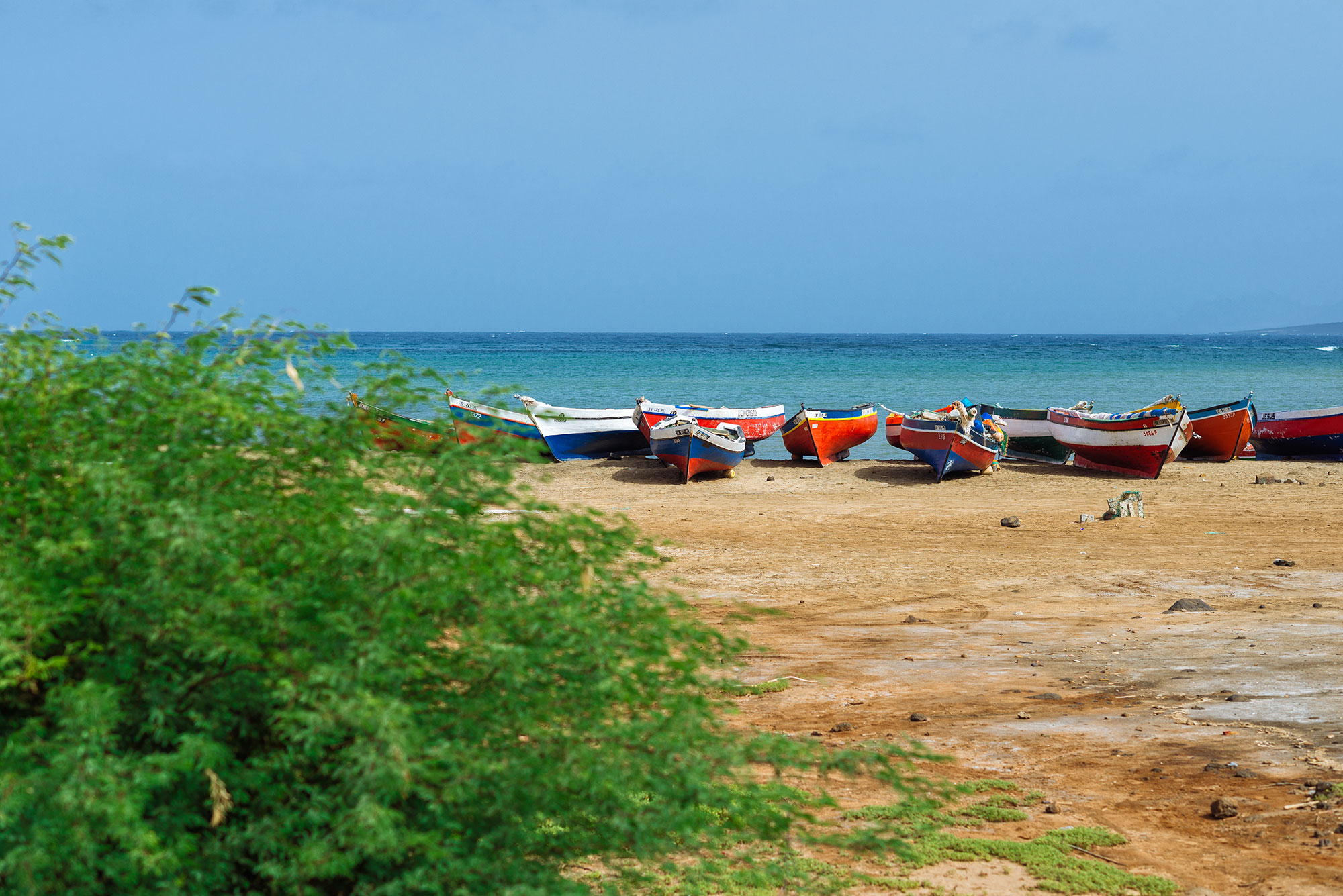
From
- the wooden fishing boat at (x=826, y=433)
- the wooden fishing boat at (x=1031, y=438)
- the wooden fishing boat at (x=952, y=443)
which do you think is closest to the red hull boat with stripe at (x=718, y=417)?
the wooden fishing boat at (x=826, y=433)

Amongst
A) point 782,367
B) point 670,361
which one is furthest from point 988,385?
point 670,361

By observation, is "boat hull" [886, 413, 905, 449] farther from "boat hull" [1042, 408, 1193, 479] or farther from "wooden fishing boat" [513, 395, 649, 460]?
"wooden fishing boat" [513, 395, 649, 460]

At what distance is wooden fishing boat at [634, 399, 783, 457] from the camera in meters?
21.8

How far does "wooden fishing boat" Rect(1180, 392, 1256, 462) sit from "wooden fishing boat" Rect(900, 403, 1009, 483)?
5.16m

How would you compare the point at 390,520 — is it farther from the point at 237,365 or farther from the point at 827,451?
the point at 827,451

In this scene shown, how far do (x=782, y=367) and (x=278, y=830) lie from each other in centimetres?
5756

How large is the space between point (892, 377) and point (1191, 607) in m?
42.9

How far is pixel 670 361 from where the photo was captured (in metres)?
66.1

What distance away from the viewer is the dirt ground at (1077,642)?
565cm

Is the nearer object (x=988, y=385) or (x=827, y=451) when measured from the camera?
(x=827, y=451)

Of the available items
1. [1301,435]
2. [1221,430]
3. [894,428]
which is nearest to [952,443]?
[894,428]

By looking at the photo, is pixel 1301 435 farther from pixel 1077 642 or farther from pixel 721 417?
pixel 1077 642

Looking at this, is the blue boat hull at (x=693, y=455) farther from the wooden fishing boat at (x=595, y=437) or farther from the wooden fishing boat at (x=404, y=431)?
the wooden fishing boat at (x=404, y=431)

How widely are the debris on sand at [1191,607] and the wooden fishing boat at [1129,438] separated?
34.2 ft
